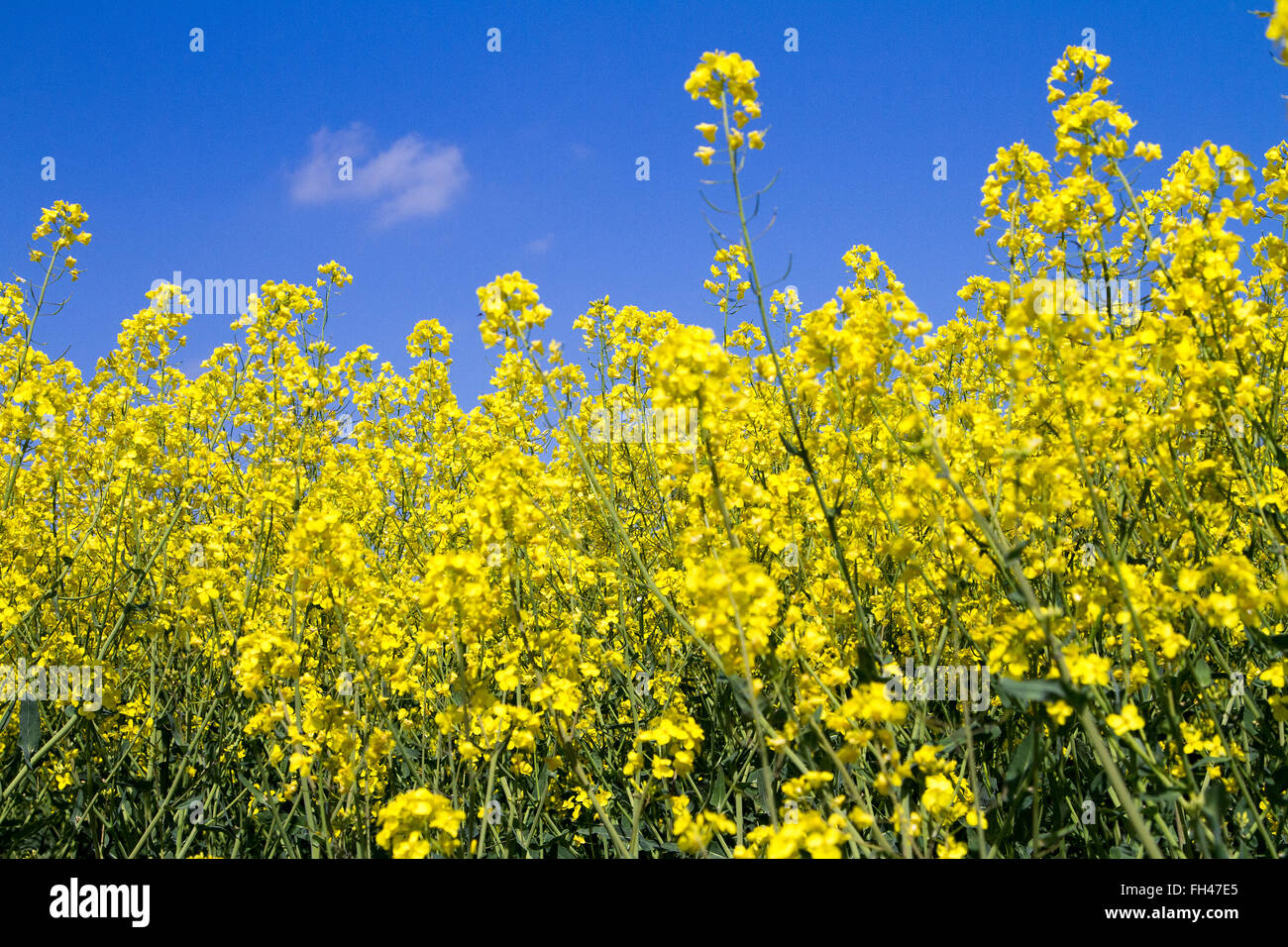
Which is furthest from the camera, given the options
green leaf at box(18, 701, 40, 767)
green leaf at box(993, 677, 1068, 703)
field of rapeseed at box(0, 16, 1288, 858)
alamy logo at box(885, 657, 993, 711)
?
green leaf at box(18, 701, 40, 767)

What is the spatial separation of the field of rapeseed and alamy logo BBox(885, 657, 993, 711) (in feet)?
0.07

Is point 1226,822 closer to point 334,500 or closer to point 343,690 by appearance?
point 343,690

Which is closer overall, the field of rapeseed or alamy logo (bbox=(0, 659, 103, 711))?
the field of rapeseed

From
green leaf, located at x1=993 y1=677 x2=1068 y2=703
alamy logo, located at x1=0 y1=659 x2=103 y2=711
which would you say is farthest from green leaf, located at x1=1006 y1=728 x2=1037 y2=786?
alamy logo, located at x1=0 y1=659 x2=103 y2=711

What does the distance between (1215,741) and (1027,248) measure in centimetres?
208

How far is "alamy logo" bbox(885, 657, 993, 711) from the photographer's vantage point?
8.15 feet

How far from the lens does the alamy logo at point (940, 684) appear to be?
→ 2.48 metres

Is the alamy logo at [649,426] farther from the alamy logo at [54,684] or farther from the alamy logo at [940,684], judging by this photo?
the alamy logo at [54,684]
